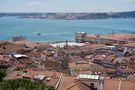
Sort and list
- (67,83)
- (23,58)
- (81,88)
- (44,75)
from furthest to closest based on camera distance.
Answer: (23,58)
(44,75)
(67,83)
(81,88)

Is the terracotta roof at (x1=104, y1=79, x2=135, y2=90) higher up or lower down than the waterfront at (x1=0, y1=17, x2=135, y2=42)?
higher up

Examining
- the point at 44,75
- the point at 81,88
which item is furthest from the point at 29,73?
the point at 81,88

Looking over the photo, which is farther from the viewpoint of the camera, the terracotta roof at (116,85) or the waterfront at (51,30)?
the waterfront at (51,30)

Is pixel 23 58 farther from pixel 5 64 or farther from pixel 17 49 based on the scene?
pixel 17 49

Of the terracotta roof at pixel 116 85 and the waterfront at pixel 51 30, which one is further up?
the terracotta roof at pixel 116 85

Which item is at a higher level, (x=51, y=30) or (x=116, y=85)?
(x=116, y=85)

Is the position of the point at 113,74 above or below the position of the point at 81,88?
below

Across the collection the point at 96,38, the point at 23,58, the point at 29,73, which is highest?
the point at 29,73

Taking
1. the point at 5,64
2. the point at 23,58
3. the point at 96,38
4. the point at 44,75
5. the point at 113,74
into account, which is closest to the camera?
the point at 44,75

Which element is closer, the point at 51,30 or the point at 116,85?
the point at 116,85

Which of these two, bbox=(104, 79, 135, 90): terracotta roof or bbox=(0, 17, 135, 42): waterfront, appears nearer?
bbox=(104, 79, 135, 90): terracotta roof

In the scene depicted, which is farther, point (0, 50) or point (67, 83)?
point (0, 50)
